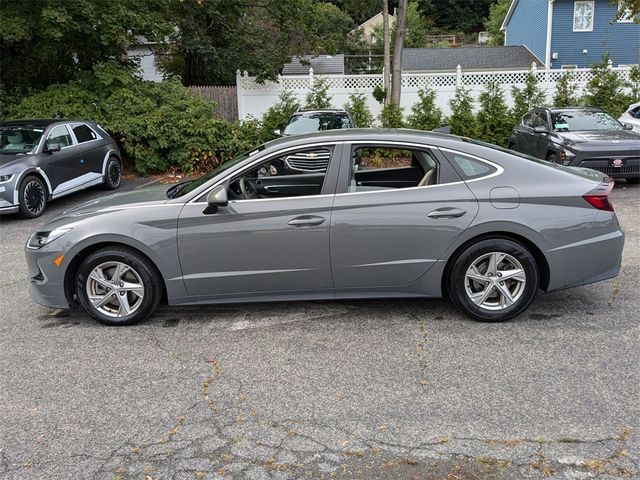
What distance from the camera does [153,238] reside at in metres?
4.69

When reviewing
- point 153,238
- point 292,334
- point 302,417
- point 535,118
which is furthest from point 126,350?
point 535,118

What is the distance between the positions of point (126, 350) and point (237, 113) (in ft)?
49.1

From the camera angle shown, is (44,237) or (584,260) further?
(44,237)

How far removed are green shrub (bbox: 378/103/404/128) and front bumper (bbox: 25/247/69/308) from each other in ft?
40.3

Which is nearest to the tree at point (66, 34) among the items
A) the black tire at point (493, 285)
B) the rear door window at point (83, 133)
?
the rear door window at point (83, 133)

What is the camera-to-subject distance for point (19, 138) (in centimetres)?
1028

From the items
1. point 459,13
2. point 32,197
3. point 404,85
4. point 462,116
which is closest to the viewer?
point 32,197

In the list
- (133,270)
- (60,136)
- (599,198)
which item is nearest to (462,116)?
(60,136)

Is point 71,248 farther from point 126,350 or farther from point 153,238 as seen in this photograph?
point 126,350

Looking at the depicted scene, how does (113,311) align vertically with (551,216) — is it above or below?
below

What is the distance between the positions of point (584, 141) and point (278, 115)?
25.0ft

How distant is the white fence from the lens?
664 inches

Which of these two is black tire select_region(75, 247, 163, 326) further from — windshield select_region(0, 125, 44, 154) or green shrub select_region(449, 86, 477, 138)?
green shrub select_region(449, 86, 477, 138)

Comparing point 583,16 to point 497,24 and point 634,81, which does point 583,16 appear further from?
point 497,24
